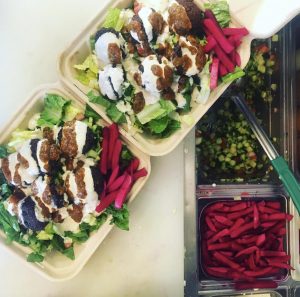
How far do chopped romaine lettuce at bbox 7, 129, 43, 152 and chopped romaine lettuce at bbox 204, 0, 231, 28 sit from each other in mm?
503

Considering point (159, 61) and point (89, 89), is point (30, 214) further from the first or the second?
point (159, 61)

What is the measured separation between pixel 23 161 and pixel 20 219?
5.5 inches

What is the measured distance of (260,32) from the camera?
124cm

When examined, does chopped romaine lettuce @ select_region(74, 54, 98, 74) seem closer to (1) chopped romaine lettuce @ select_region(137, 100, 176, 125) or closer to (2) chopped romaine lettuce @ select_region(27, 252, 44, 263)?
(1) chopped romaine lettuce @ select_region(137, 100, 176, 125)

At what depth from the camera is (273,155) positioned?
60.1 inches

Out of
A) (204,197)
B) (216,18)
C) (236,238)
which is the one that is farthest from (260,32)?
(236,238)

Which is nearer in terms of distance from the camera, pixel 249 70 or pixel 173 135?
pixel 173 135

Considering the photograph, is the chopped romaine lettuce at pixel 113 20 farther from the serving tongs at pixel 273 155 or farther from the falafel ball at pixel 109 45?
the serving tongs at pixel 273 155

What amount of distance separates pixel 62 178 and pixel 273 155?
0.66 m

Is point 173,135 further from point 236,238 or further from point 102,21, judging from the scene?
point 236,238

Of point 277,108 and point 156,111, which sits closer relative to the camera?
point 156,111

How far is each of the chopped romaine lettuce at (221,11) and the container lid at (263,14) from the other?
1.0 inches

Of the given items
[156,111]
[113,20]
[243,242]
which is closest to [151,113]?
[156,111]

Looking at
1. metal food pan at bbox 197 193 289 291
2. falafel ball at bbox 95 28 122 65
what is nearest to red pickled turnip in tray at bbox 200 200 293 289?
metal food pan at bbox 197 193 289 291
